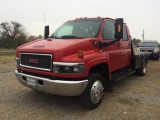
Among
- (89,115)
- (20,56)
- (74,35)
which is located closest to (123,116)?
(89,115)

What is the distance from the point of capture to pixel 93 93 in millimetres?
4863

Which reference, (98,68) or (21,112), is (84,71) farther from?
(21,112)

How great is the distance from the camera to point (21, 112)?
4723 mm

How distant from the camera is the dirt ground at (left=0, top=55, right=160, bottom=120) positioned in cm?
455

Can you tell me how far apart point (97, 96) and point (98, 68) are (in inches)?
29.9

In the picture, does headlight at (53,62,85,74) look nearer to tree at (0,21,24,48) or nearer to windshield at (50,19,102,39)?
windshield at (50,19,102,39)

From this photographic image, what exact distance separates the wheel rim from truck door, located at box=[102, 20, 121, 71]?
1002mm

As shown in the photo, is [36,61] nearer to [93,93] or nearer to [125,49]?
[93,93]

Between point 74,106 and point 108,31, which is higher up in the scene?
point 108,31

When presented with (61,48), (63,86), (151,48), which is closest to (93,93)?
(63,86)

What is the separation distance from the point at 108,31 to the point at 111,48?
0.48 metres

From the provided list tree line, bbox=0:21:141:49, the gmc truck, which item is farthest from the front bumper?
tree line, bbox=0:21:141:49

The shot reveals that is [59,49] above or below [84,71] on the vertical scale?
above

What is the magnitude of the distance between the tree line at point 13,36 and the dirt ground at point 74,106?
38.6 metres
